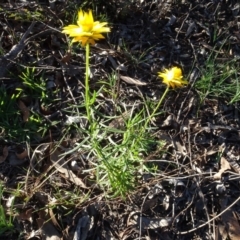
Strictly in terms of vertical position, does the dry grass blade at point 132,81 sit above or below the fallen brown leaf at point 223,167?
above

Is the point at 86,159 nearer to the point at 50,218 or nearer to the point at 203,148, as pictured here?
the point at 50,218

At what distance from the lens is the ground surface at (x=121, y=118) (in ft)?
8.23

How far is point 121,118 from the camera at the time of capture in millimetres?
2736

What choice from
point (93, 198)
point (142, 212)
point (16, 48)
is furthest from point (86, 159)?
point (16, 48)

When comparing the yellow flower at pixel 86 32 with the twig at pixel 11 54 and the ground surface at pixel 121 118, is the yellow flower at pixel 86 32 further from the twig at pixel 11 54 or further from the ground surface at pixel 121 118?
the twig at pixel 11 54

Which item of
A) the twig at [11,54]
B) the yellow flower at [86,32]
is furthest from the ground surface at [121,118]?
the yellow flower at [86,32]

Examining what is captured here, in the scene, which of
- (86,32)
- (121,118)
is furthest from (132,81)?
(86,32)

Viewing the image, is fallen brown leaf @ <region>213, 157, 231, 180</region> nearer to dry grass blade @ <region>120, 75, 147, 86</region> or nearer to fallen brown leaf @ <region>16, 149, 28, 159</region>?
dry grass blade @ <region>120, 75, 147, 86</region>

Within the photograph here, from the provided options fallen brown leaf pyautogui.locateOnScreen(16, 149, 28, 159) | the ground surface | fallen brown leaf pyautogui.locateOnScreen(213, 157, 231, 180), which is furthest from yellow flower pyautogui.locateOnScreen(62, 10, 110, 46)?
→ fallen brown leaf pyautogui.locateOnScreen(213, 157, 231, 180)

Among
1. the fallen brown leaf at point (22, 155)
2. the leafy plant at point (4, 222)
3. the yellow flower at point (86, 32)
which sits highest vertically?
the yellow flower at point (86, 32)

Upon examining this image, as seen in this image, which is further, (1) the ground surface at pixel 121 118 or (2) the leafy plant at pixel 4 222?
(1) the ground surface at pixel 121 118

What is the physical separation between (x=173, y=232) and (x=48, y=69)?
121 centimetres

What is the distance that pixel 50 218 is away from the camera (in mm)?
2453

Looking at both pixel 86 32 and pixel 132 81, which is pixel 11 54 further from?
pixel 86 32
